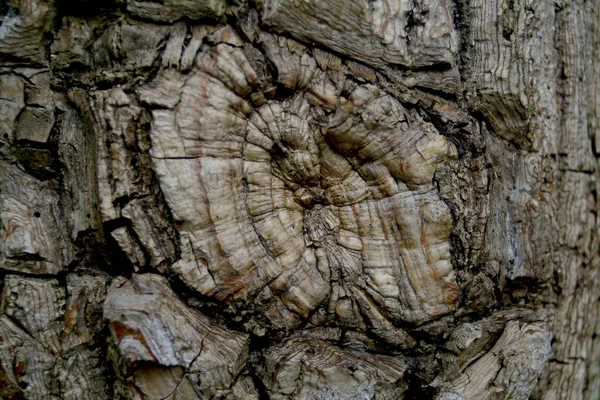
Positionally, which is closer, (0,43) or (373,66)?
(0,43)

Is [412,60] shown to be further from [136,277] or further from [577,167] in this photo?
[136,277]

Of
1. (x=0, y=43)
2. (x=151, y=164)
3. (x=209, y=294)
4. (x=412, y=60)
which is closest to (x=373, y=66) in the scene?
(x=412, y=60)

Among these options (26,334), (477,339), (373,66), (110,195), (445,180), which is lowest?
(26,334)

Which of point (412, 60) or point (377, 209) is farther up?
point (412, 60)

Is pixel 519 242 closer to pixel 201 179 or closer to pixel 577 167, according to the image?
pixel 577 167

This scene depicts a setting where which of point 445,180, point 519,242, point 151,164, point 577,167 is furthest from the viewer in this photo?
point 577,167

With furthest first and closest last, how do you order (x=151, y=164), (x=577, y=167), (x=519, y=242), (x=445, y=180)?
(x=577, y=167) < (x=519, y=242) < (x=445, y=180) < (x=151, y=164)

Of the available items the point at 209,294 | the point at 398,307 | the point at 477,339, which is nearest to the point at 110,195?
the point at 209,294
